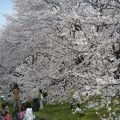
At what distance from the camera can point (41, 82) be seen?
71.3ft

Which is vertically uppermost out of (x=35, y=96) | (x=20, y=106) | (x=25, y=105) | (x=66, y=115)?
(x=35, y=96)

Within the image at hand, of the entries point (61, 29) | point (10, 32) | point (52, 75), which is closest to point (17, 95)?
point (52, 75)

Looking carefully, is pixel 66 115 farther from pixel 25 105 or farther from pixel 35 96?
pixel 25 105

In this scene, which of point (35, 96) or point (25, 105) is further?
point (25, 105)

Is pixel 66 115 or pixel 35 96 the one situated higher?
pixel 35 96

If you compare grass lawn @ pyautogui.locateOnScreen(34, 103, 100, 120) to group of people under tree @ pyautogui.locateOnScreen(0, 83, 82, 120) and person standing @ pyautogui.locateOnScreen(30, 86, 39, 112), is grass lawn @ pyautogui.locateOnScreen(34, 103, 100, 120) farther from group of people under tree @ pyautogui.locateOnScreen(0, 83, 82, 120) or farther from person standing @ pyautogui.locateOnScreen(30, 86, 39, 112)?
person standing @ pyautogui.locateOnScreen(30, 86, 39, 112)

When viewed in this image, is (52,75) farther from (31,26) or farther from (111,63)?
(111,63)

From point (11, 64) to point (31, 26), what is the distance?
21.5 ft

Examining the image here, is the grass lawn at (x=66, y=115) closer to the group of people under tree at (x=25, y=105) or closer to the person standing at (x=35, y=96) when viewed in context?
the group of people under tree at (x=25, y=105)

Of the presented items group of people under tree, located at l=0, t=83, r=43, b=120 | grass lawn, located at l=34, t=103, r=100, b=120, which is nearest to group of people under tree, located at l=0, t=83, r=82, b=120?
group of people under tree, located at l=0, t=83, r=43, b=120

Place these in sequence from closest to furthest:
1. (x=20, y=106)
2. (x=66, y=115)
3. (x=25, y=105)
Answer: (x=66, y=115) < (x=20, y=106) < (x=25, y=105)

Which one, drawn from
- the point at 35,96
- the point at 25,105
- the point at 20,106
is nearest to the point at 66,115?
the point at 20,106

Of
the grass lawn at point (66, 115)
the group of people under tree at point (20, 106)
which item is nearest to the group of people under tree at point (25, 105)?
the group of people under tree at point (20, 106)

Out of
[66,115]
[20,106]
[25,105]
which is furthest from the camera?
[25,105]
